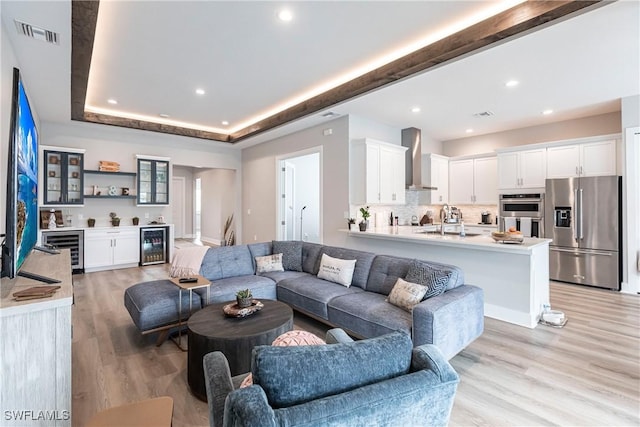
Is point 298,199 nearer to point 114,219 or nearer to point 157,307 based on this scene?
point 114,219

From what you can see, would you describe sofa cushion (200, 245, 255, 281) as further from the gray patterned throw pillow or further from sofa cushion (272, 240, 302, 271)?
the gray patterned throw pillow

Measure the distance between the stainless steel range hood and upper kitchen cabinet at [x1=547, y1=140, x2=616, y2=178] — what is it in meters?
2.28

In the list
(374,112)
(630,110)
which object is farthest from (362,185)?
(630,110)

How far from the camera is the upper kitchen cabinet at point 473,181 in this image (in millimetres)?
6672

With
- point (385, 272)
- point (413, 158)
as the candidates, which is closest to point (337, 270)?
point (385, 272)

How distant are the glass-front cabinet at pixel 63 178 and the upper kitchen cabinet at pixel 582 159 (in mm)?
8728

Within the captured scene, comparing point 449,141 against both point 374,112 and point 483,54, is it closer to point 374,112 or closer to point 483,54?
point 374,112

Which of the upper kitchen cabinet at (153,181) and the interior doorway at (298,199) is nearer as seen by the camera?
the upper kitchen cabinet at (153,181)

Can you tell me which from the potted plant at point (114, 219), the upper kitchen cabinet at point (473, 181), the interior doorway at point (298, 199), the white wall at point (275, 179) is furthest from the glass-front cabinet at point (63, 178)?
the upper kitchen cabinet at point (473, 181)

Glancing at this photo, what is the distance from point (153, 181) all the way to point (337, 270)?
16.5 feet

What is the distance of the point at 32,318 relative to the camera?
152 centimetres

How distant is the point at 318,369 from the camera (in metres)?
1.00

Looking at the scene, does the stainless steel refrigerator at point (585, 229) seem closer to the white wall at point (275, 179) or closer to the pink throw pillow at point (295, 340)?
the white wall at point (275, 179)

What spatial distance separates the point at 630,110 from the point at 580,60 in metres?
2.07
